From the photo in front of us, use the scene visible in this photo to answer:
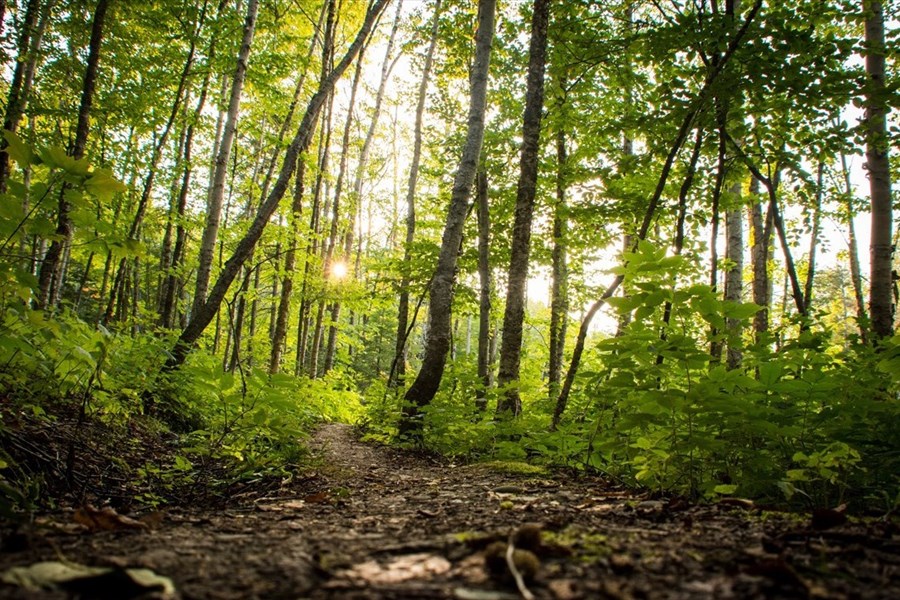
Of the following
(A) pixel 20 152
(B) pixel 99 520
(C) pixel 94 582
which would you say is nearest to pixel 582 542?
(C) pixel 94 582

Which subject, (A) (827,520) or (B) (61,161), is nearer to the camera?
(A) (827,520)

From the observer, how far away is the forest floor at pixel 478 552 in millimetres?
1069

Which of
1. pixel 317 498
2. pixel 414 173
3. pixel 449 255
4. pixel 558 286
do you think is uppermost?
pixel 414 173

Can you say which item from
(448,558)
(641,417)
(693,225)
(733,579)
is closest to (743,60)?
(693,225)

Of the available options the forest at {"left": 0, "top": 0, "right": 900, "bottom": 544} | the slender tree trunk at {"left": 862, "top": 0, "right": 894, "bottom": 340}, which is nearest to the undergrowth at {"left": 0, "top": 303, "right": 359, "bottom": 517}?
the forest at {"left": 0, "top": 0, "right": 900, "bottom": 544}

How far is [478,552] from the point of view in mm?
1357

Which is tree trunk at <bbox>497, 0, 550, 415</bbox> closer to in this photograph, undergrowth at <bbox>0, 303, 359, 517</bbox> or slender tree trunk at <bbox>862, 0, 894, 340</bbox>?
undergrowth at <bbox>0, 303, 359, 517</bbox>

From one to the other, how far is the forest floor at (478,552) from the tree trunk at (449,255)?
448 centimetres

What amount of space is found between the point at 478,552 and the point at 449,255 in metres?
6.08

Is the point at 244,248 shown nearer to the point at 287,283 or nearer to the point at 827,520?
the point at 287,283

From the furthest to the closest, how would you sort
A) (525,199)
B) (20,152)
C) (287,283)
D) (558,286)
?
(287,283), (558,286), (525,199), (20,152)

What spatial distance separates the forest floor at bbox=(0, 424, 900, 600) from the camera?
1069 mm

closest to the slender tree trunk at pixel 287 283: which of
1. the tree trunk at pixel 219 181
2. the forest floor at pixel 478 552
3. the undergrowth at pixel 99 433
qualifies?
the tree trunk at pixel 219 181

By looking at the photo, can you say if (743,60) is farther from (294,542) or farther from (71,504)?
(71,504)
